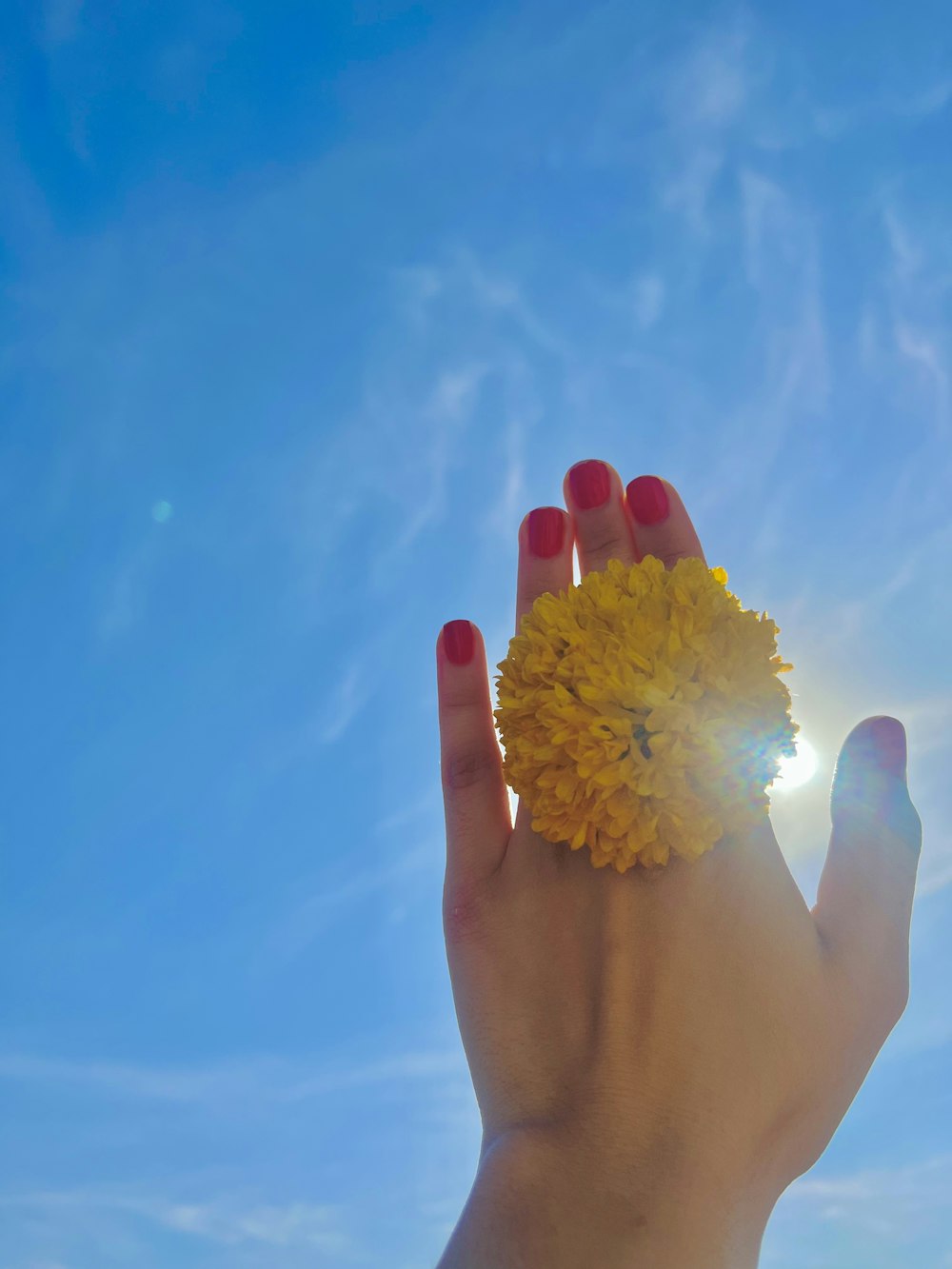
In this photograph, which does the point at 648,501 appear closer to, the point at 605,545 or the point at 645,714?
the point at 605,545

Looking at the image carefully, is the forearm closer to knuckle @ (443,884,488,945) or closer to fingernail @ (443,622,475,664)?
knuckle @ (443,884,488,945)

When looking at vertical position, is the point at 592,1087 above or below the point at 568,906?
below

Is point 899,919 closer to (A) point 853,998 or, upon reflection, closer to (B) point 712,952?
(A) point 853,998

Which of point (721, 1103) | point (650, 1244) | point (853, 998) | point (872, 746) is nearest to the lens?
point (650, 1244)

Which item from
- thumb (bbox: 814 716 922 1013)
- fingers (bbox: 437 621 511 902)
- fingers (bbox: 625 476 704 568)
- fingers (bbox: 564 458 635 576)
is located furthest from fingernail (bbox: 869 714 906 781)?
fingers (bbox: 437 621 511 902)

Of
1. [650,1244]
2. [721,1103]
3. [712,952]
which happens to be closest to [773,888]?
[712,952]

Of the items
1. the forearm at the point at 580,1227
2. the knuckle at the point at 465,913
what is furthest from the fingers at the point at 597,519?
the forearm at the point at 580,1227

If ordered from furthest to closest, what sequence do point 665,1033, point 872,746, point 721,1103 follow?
point 872,746 → point 665,1033 → point 721,1103

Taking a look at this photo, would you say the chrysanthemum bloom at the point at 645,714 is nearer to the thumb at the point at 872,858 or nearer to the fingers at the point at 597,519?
the thumb at the point at 872,858

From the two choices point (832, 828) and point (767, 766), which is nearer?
point (767, 766)
